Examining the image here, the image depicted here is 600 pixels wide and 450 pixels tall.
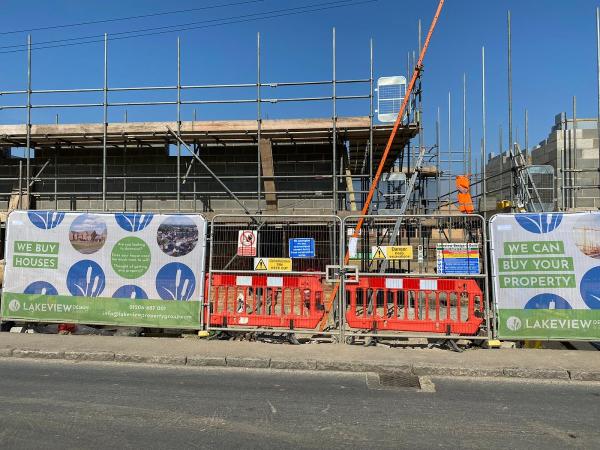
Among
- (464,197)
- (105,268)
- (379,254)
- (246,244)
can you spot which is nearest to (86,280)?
(105,268)

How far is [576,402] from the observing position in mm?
5438

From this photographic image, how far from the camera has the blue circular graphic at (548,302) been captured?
7395mm

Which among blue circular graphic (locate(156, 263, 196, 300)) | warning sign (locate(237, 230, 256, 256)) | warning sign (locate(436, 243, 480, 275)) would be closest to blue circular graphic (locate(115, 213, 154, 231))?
blue circular graphic (locate(156, 263, 196, 300))

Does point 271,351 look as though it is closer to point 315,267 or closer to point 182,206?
point 315,267

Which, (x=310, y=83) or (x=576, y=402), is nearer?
(x=576, y=402)

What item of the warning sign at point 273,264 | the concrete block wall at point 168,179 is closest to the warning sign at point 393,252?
the warning sign at point 273,264

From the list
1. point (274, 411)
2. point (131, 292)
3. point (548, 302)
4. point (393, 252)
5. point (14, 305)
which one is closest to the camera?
point (274, 411)

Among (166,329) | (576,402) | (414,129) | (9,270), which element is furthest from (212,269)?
(414,129)

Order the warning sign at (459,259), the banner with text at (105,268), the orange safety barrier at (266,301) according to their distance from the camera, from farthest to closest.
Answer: the banner with text at (105,268) → the orange safety barrier at (266,301) → the warning sign at (459,259)

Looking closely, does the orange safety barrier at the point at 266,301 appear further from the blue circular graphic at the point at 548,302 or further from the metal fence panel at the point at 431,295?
the blue circular graphic at the point at 548,302

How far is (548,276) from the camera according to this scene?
7.46 meters

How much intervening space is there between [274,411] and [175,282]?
3.85m

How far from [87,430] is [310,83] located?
1071 centimetres

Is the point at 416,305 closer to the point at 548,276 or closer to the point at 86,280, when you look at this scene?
the point at 548,276
